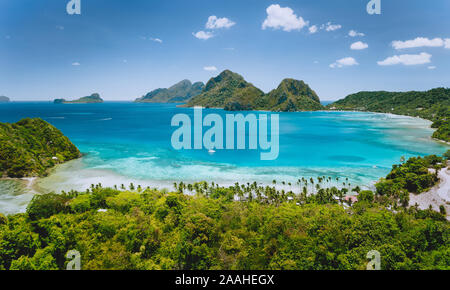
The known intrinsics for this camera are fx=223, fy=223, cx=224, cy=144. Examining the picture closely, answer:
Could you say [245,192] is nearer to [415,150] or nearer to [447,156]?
[447,156]

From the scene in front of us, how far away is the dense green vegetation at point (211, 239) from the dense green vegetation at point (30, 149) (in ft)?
83.6

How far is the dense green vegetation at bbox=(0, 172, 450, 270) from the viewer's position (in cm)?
1681

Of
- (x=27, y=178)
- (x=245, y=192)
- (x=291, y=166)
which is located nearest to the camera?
(x=245, y=192)

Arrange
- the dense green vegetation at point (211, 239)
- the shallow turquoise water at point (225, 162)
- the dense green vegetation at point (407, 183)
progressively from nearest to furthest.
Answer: the dense green vegetation at point (211, 239) → the dense green vegetation at point (407, 183) → the shallow turquoise water at point (225, 162)

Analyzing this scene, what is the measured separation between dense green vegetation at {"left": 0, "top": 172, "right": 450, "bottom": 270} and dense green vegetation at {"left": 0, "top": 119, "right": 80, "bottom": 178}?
25.5 meters

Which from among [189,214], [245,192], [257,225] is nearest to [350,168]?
[245,192]

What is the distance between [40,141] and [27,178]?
17556 millimetres

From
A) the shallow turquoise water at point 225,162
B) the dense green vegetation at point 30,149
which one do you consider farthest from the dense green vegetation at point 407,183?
the dense green vegetation at point 30,149

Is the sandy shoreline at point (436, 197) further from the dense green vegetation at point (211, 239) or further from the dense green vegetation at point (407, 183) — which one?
the dense green vegetation at point (211, 239)

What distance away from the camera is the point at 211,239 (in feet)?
66.7

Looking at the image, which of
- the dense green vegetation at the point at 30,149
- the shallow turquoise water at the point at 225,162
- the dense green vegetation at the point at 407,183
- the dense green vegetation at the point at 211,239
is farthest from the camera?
the shallow turquoise water at the point at 225,162

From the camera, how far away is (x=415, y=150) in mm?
66250

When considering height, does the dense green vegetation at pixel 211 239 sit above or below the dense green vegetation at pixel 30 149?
below

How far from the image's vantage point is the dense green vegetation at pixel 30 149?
1688 inches
